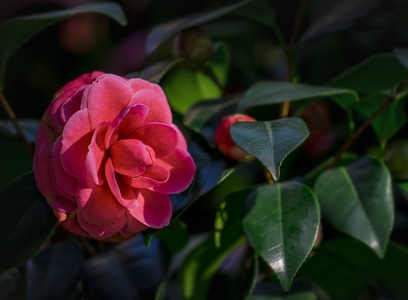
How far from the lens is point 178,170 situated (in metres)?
0.75

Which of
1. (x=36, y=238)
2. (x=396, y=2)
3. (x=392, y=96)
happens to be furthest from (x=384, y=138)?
(x=36, y=238)

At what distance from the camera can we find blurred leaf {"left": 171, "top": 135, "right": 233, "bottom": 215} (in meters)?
0.78

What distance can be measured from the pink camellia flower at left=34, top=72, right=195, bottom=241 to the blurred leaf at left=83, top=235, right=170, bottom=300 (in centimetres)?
15

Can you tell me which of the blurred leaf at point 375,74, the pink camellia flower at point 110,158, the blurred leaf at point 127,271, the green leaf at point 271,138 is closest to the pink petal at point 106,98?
the pink camellia flower at point 110,158

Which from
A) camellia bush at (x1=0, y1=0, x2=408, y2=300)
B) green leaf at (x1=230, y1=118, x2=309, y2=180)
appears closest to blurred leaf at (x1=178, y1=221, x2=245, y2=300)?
camellia bush at (x1=0, y1=0, x2=408, y2=300)

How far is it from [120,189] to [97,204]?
4cm

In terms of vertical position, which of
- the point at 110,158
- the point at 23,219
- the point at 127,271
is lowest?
the point at 127,271

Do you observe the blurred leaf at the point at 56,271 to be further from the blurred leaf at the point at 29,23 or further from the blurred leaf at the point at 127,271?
the blurred leaf at the point at 29,23

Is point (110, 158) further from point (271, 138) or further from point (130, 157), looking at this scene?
point (271, 138)

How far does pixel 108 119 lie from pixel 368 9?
19.8 inches

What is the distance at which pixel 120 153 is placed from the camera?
2.34 ft

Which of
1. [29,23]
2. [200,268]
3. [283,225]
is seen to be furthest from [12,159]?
[283,225]

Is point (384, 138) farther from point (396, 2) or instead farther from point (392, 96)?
point (396, 2)

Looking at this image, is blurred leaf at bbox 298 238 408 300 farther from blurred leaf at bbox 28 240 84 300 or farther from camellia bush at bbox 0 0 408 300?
blurred leaf at bbox 28 240 84 300
